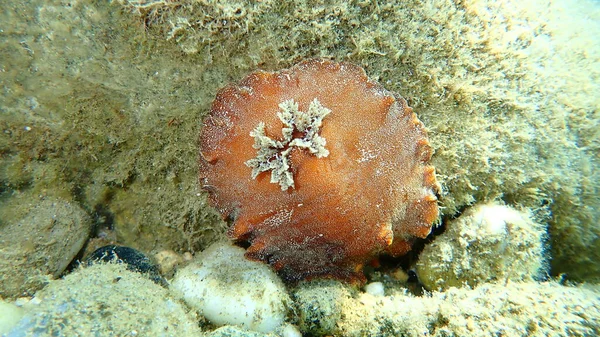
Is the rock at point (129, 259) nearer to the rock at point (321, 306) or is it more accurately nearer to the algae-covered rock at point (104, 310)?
the algae-covered rock at point (104, 310)

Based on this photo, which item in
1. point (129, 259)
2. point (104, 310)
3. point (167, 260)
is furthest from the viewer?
point (167, 260)

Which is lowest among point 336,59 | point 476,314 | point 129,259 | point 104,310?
point 476,314

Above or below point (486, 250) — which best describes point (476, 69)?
above

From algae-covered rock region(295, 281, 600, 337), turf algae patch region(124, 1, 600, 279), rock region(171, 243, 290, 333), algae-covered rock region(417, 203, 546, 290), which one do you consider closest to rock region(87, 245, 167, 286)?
rock region(171, 243, 290, 333)

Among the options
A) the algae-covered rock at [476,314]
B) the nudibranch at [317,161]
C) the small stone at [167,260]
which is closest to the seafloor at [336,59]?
the algae-covered rock at [476,314]

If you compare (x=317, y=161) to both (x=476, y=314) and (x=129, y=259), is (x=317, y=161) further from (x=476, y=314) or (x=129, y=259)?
(x=129, y=259)

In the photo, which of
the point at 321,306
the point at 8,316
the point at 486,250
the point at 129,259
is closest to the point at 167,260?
the point at 129,259

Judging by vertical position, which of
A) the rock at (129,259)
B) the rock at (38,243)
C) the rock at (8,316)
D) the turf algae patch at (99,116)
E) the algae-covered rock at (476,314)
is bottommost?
the algae-covered rock at (476,314)

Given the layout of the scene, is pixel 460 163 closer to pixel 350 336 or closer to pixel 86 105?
pixel 350 336
